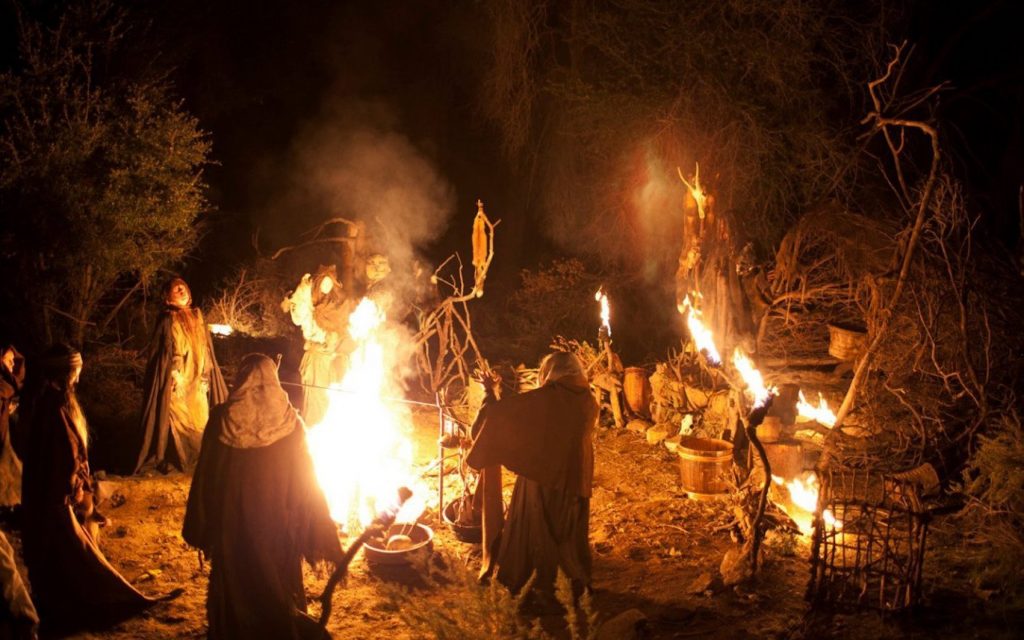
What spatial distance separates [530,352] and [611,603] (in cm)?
933

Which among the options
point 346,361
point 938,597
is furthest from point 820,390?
point 346,361

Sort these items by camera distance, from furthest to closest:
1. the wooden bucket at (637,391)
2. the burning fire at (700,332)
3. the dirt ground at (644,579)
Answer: the wooden bucket at (637,391)
the burning fire at (700,332)
the dirt ground at (644,579)

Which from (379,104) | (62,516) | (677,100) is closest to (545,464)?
(62,516)

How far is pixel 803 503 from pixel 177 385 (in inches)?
265

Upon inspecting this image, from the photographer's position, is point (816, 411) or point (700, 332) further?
point (816, 411)

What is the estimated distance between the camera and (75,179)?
9688 mm

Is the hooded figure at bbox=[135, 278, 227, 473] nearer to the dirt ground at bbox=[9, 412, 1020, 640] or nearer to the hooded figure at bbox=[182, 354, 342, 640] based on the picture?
the dirt ground at bbox=[9, 412, 1020, 640]

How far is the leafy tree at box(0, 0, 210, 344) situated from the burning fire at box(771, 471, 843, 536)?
8.40 m

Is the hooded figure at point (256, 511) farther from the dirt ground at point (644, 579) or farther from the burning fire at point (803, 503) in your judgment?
the burning fire at point (803, 503)

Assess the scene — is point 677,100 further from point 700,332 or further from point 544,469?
point 544,469

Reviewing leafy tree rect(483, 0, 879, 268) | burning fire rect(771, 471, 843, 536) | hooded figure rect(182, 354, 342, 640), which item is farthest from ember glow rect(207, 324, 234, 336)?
burning fire rect(771, 471, 843, 536)

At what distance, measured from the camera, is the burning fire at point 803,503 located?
23.3 feet

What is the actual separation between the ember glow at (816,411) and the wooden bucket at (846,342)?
2.32 ft

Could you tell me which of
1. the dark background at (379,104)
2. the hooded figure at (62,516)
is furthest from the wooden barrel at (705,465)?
the dark background at (379,104)
